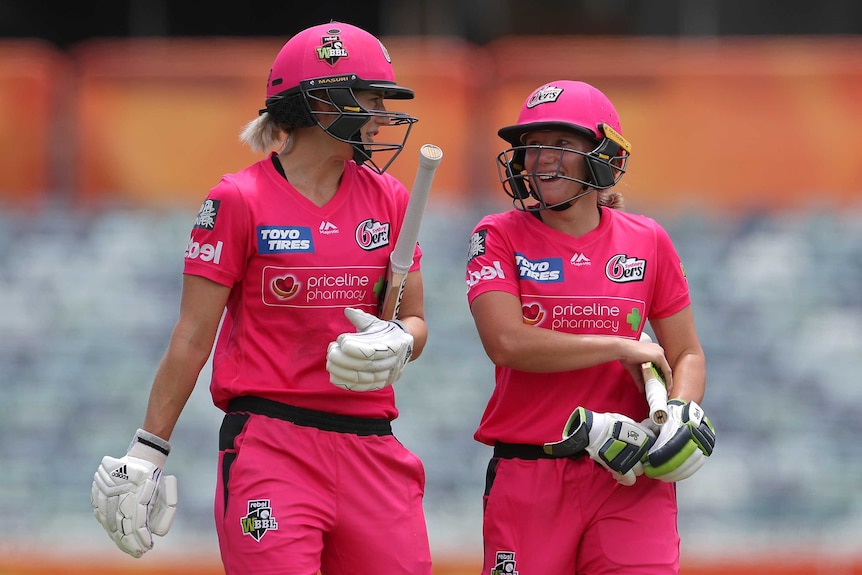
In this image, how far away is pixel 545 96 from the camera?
3928mm

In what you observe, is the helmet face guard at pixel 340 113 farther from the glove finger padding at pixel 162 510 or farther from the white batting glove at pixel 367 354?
the glove finger padding at pixel 162 510

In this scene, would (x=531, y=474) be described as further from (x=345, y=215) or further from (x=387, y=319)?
(x=345, y=215)

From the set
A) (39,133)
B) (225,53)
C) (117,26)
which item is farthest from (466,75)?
(117,26)

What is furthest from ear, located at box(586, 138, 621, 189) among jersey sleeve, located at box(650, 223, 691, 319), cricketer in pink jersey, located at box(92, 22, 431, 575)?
cricketer in pink jersey, located at box(92, 22, 431, 575)

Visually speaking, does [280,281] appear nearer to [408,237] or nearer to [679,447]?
[408,237]

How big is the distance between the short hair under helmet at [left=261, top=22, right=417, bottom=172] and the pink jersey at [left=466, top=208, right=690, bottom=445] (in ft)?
1.59

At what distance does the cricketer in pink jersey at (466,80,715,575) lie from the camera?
3674 mm

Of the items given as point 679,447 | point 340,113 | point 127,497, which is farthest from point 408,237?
point 127,497

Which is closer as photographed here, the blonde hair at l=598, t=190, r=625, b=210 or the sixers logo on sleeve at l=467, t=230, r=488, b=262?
the sixers logo on sleeve at l=467, t=230, r=488, b=262

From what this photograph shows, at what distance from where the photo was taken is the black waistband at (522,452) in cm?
380

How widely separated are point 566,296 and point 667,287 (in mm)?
337

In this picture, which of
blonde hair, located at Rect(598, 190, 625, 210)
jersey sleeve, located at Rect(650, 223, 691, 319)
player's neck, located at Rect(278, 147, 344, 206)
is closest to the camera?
player's neck, located at Rect(278, 147, 344, 206)

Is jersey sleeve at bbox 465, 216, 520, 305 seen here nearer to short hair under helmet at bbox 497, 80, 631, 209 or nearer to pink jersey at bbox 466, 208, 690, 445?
pink jersey at bbox 466, 208, 690, 445

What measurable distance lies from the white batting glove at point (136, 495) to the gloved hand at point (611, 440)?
3.72ft
